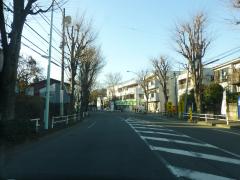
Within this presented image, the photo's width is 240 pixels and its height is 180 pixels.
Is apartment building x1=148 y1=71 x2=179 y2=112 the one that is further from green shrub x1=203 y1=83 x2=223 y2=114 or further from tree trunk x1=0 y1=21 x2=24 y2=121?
tree trunk x1=0 y1=21 x2=24 y2=121

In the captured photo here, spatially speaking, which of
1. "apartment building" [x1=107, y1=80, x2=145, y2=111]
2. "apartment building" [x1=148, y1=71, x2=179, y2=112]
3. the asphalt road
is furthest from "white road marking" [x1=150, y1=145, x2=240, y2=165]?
"apartment building" [x1=107, y1=80, x2=145, y2=111]

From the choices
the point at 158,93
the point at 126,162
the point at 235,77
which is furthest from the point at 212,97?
the point at 158,93

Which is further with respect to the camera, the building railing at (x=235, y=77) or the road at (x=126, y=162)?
the building railing at (x=235, y=77)

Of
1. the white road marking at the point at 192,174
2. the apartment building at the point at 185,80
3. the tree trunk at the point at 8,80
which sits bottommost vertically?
the white road marking at the point at 192,174

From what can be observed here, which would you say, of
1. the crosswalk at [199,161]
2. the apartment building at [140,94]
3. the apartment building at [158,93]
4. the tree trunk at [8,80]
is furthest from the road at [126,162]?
the apartment building at [158,93]

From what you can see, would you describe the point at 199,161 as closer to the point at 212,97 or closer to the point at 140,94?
the point at 212,97

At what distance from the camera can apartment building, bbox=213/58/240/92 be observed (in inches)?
2244

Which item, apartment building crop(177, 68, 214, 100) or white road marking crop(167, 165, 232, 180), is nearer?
white road marking crop(167, 165, 232, 180)

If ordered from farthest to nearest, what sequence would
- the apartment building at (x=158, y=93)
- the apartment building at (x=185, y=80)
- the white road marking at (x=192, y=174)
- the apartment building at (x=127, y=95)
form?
the apartment building at (x=127, y=95), the apartment building at (x=158, y=93), the apartment building at (x=185, y=80), the white road marking at (x=192, y=174)

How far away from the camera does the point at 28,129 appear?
67.5ft

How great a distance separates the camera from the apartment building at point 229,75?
2244 inches

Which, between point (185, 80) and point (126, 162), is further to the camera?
point (185, 80)

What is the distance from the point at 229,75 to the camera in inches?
2416

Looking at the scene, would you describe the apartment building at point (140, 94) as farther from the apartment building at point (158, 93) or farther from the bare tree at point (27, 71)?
the bare tree at point (27, 71)
